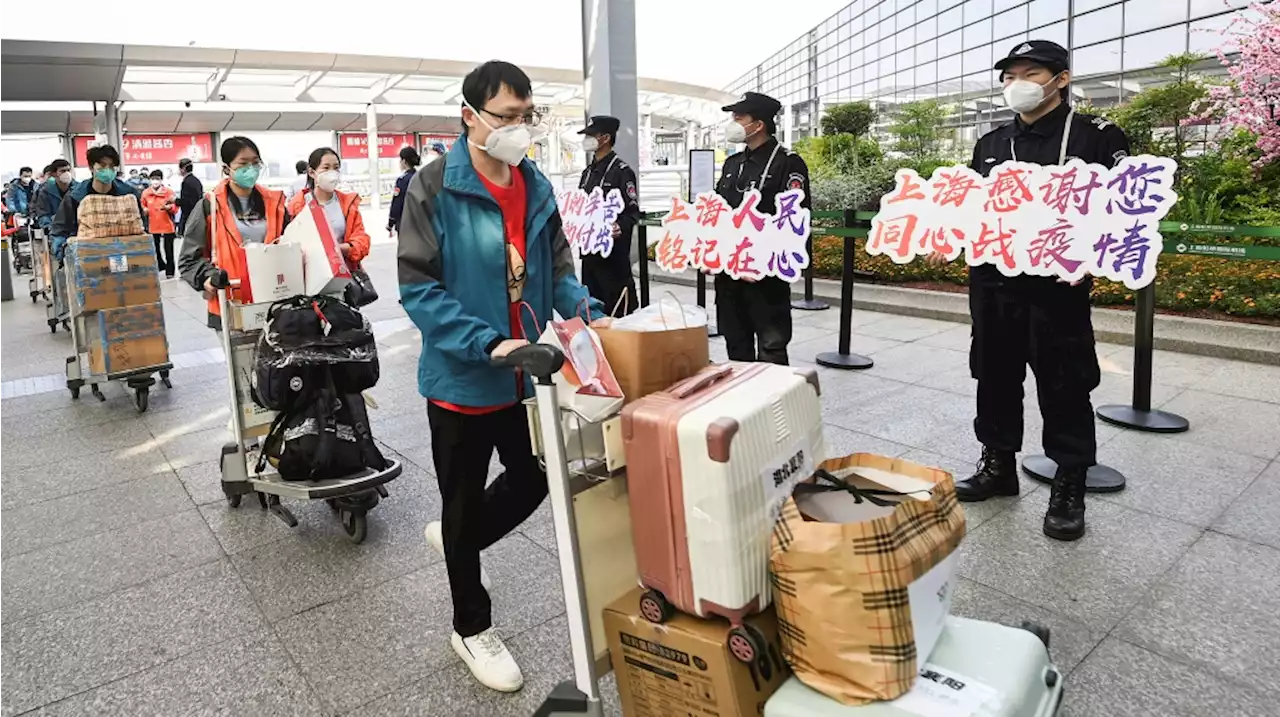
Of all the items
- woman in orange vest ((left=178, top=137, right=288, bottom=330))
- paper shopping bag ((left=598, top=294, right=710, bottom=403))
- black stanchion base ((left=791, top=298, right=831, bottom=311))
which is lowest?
black stanchion base ((left=791, top=298, right=831, bottom=311))

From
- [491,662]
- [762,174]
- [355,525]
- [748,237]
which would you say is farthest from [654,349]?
[762,174]

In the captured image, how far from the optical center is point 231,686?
2.42 m

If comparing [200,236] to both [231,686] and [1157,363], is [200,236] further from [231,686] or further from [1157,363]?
[1157,363]

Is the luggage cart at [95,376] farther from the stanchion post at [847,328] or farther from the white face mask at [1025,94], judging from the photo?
the white face mask at [1025,94]

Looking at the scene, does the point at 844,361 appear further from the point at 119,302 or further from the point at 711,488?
the point at 119,302

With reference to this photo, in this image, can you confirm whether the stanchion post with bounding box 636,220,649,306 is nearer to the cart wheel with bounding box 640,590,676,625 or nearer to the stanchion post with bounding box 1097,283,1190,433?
the stanchion post with bounding box 1097,283,1190,433

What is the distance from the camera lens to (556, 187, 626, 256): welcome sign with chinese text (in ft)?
20.8

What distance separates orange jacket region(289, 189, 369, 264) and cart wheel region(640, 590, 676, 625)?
3.82 meters

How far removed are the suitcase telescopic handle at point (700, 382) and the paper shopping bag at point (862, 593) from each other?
0.31m

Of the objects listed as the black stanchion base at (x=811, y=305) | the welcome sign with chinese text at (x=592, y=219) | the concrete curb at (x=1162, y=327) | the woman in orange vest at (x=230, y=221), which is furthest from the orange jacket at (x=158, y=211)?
the concrete curb at (x=1162, y=327)

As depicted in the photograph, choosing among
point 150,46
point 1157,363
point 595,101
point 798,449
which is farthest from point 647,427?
point 150,46

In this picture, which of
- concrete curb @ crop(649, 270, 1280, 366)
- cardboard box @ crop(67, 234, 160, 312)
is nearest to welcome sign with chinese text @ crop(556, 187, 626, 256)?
cardboard box @ crop(67, 234, 160, 312)

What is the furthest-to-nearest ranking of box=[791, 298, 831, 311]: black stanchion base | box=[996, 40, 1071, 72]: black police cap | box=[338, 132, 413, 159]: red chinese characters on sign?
1. box=[338, 132, 413, 159]: red chinese characters on sign
2. box=[791, 298, 831, 311]: black stanchion base
3. box=[996, 40, 1071, 72]: black police cap

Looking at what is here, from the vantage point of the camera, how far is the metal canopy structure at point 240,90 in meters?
15.9
